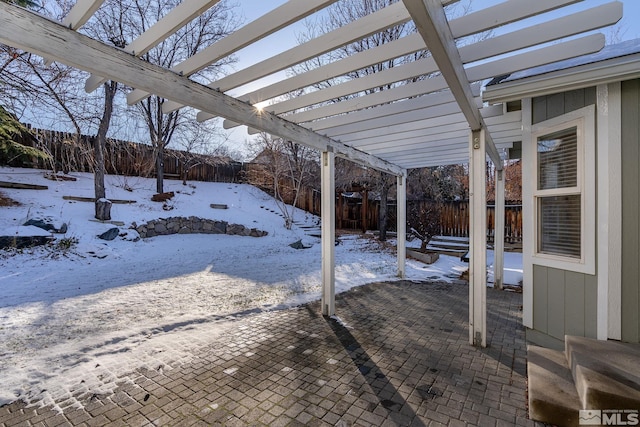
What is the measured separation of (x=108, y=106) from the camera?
9062 millimetres

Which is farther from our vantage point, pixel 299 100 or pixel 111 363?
pixel 299 100

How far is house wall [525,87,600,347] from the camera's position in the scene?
2.73 meters

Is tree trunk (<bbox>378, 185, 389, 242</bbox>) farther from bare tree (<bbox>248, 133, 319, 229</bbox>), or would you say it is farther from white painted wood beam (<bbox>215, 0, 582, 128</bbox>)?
white painted wood beam (<bbox>215, 0, 582, 128</bbox>)

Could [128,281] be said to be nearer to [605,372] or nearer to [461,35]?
[461,35]

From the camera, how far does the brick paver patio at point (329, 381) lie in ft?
6.69

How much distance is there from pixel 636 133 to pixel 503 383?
238cm

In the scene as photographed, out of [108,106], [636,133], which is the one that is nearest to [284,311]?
[636,133]

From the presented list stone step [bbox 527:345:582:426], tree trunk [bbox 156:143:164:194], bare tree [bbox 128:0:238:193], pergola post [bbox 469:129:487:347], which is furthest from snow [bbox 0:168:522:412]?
stone step [bbox 527:345:582:426]

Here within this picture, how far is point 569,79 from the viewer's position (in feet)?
8.55

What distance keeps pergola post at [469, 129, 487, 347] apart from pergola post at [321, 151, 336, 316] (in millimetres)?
1641

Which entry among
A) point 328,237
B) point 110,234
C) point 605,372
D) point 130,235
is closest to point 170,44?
point 130,235

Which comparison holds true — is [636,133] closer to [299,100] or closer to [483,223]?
[483,223]

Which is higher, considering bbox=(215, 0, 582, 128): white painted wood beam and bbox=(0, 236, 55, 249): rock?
bbox=(215, 0, 582, 128): white painted wood beam

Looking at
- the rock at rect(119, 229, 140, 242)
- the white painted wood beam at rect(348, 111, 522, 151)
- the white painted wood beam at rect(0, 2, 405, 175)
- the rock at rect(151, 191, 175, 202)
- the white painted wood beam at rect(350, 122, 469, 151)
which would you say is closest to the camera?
the white painted wood beam at rect(0, 2, 405, 175)
